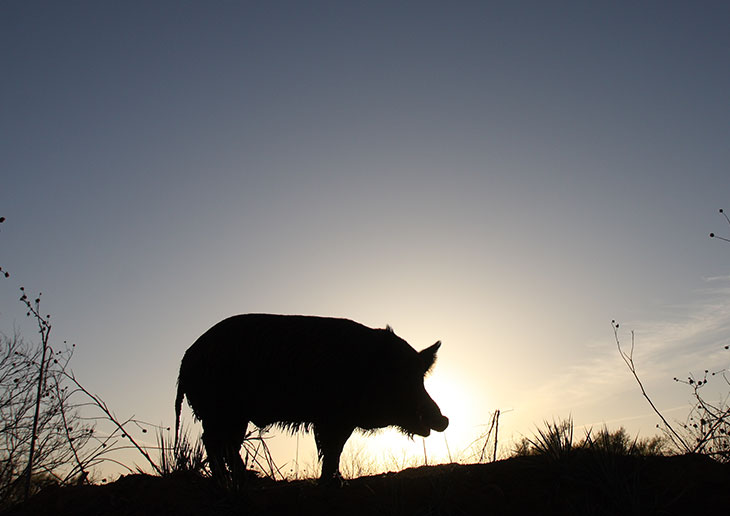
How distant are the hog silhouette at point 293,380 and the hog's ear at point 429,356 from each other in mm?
555

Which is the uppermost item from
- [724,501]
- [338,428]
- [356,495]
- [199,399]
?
[199,399]

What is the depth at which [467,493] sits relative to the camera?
460 cm

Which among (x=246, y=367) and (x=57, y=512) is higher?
(x=246, y=367)

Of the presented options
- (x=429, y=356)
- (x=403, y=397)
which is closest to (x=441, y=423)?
(x=403, y=397)

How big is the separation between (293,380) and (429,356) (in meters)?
2.31

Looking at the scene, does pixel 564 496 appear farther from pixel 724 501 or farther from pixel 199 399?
pixel 199 399

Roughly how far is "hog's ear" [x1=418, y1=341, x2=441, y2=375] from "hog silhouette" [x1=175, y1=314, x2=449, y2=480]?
555mm

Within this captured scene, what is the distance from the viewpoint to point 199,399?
23.7 ft

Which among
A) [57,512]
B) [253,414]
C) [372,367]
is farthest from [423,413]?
[57,512]

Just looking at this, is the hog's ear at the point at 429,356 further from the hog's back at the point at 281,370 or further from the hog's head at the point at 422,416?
the hog's back at the point at 281,370

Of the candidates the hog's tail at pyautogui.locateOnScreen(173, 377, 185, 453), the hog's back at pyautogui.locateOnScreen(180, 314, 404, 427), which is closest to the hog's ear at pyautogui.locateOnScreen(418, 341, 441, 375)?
the hog's back at pyautogui.locateOnScreen(180, 314, 404, 427)

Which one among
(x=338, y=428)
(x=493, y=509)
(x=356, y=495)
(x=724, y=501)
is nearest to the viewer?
(x=724, y=501)

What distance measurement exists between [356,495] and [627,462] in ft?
8.05

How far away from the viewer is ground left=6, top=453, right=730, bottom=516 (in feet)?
13.8
